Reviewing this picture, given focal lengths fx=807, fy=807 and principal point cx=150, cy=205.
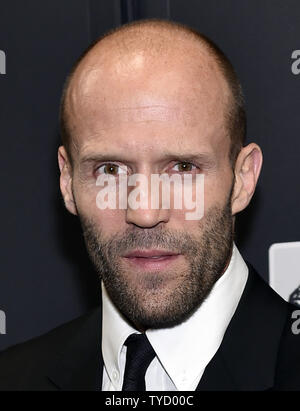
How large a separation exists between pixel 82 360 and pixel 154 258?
307mm

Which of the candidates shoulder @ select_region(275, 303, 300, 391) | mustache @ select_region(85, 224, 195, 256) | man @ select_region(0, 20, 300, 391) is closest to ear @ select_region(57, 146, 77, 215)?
man @ select_region(0, 20, 300, 391)

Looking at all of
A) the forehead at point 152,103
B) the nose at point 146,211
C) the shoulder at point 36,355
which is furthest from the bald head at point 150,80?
the shoulder at point 36,355

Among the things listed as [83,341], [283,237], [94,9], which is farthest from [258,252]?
[94,9]

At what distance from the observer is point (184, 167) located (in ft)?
4.30

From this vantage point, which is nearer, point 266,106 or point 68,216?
point 266,106

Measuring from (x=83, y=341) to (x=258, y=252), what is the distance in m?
0.41

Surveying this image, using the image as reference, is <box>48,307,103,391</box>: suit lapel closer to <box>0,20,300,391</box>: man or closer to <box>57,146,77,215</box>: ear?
<box>0,20,300,391</box>: man

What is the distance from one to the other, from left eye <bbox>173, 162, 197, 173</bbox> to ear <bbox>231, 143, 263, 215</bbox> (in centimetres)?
11

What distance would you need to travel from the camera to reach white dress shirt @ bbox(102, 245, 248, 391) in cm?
131

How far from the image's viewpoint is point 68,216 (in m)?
1.84

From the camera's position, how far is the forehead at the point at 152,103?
4.19 ft

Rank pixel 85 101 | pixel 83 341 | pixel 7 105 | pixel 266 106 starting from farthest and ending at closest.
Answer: pixel 7 105
pixel 266 106
pixel 83 341
pixel 85 101

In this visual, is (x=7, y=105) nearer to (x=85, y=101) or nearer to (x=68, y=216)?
(x=68, y=216)
